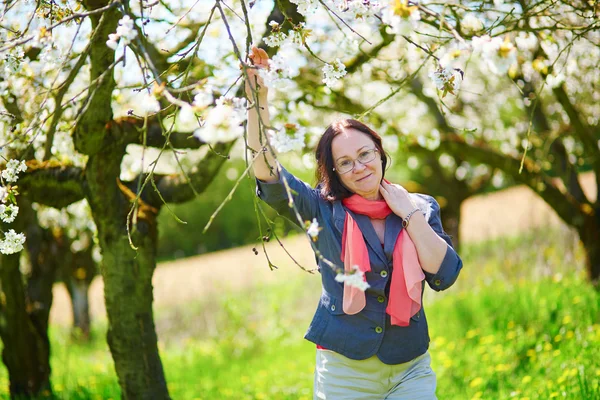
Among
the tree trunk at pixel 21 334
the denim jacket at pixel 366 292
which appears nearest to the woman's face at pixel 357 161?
the denim jacket at pixel 366 292

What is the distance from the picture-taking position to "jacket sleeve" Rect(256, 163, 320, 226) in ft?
7.74

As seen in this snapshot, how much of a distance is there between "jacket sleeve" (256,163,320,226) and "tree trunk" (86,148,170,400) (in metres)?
1.17

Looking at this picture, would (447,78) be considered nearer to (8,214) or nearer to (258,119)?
(258,119)

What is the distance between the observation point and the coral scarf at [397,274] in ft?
7.50

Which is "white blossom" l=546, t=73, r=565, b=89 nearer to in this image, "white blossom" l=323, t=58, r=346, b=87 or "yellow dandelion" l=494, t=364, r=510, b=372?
"white blossom" l=323, t=58, r=346, b=87

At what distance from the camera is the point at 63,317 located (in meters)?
11.1

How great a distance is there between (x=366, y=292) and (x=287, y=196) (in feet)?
1.65

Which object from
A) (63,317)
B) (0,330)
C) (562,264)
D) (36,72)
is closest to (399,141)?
(562,264)

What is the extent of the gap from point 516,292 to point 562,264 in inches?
33.7

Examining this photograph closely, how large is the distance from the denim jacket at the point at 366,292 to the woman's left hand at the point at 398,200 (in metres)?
0.09

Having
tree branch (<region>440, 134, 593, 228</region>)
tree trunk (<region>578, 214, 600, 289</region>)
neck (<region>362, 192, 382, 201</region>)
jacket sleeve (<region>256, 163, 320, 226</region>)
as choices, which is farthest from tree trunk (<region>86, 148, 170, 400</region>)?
tree trunk (<region>578, 214, 600, 289</region>)

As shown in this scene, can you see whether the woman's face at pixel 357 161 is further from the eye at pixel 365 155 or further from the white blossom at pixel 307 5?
the white blossom at pixel 307 5

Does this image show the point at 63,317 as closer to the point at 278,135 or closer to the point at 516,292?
the point at 516,292

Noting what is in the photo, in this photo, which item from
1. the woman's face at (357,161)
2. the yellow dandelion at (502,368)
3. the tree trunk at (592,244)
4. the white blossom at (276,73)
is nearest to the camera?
the white blossom at (276,73)
